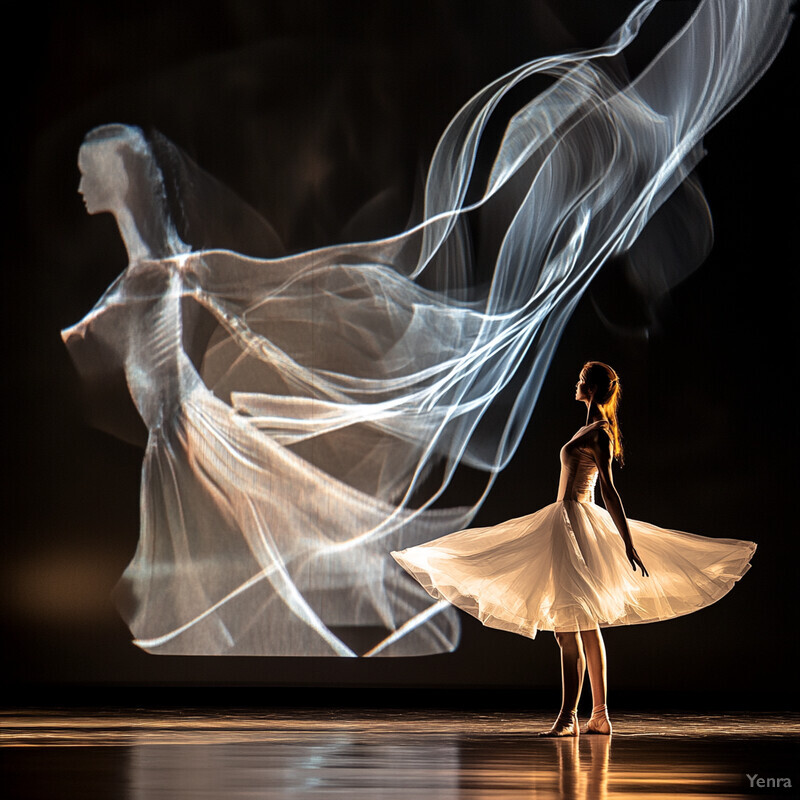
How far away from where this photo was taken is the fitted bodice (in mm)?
3762

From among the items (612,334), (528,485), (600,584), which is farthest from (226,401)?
(600,584)

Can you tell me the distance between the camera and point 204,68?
5.37 m

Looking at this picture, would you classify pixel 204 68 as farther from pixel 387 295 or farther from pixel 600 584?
pixel 600 584

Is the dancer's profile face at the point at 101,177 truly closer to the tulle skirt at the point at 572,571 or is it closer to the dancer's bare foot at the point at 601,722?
the tulle skirt at the point at 572,571

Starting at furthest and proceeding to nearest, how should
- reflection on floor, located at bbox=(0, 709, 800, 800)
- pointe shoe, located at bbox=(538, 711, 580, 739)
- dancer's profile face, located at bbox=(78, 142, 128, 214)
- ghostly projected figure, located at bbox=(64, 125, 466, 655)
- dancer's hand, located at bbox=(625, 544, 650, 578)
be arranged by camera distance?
1. dancer's profile face, located at bbox=(78, 142, 128, 214)
2. ghostly projected figure, located at bbox=(64, 125, 466, 655)
3. pointe shoe, located at bbox=(538, 711, 580, 739)
4. dancer's hand, located at bbox=(625, 544, 650, 578)
5. reflection on floor, located at bbox=(0, 709, 800, 800)

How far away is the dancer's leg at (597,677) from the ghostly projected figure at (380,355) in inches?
55.5

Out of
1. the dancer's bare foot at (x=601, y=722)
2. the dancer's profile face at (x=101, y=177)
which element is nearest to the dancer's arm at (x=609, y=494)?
the dancer's bare foot at (x=601, y=722)

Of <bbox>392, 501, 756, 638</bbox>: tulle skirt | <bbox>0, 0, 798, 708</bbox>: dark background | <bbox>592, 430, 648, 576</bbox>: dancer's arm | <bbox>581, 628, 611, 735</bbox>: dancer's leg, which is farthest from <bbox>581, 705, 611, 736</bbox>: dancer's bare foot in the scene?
<bbox>0, 0, 798, 708</bbox>: dark background

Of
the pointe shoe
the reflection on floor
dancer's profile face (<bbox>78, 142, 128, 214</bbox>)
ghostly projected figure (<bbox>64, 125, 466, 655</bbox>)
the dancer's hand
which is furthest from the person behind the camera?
dancer's profile face (<bbox>78, 142, 128, 214</bbox>)

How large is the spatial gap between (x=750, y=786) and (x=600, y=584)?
102 centimetres

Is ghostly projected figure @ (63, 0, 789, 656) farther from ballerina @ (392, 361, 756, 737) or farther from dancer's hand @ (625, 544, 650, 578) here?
dancer's hand @ (625, 544, 650, 578)

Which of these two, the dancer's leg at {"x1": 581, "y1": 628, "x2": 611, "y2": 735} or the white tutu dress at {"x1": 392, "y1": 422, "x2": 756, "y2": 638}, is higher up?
the white tutu dress at {"x1": 392, "y1": 422, "x2": 756, "y2": 638}

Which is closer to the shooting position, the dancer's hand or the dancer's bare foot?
the dancer's hand

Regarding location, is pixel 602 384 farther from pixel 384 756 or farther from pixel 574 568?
pixel 384 756
